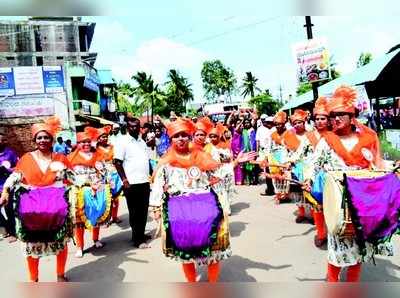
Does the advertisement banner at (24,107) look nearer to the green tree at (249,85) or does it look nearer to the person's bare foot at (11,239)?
the person's bare foot at (11,239)

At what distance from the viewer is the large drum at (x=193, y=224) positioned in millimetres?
3455

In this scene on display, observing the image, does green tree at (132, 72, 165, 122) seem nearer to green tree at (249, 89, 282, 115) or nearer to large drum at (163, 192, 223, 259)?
green tree at (249, 89, 282, 115)

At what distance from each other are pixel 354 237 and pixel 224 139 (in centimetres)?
485

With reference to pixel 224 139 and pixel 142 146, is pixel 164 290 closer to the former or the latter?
pixel 142 146

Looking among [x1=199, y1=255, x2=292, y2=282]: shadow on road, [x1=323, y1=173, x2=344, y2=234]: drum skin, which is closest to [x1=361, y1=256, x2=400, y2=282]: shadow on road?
[x1=199, y1=255, x2=292, y2=282]: shadow on road

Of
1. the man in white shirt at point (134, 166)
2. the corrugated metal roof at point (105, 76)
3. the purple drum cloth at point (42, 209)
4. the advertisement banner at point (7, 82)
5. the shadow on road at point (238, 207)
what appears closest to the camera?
the purple drum cloth at point (42, 209)

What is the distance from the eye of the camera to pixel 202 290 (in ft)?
10.5

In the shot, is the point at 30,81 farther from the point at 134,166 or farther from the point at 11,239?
the point at 134,166

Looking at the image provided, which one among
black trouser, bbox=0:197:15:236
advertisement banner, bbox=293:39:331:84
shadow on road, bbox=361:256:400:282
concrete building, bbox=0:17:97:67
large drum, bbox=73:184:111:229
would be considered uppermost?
concrete building, bbox=0:17:97:67

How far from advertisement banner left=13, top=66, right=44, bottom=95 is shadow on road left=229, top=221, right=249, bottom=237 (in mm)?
19502

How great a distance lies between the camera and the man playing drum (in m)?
3.49

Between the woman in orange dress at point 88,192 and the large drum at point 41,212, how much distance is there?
1021 millimetres

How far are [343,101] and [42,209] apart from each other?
2.67m

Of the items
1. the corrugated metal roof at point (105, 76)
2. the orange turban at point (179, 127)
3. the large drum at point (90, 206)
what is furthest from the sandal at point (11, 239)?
the corrugated metal roof at point (105, 76)
